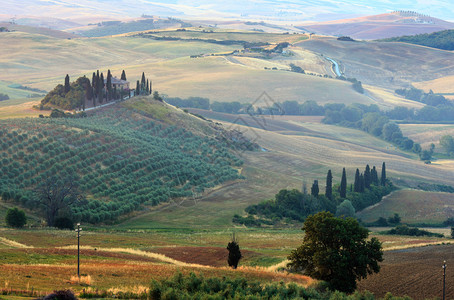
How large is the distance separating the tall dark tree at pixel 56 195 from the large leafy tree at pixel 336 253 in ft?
91.6

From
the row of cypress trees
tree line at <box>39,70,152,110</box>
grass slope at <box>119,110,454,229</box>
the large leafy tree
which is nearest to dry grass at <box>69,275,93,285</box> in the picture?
the large leafy tree

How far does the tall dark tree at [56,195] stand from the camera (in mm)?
56969

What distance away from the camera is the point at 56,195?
58000mm

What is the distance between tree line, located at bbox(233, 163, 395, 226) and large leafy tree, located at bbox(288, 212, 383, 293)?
99.3ft

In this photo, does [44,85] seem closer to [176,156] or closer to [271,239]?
[176,156]

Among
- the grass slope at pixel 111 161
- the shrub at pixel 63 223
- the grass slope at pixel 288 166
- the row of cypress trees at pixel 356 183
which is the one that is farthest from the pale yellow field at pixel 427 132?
the shrub at pixel 63 223

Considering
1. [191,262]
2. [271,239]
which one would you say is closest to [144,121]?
[271,239]

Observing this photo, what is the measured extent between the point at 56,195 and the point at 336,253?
1257 inches

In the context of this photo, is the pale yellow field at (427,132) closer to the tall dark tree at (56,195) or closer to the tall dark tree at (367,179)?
the tall dark tree at (367,179)

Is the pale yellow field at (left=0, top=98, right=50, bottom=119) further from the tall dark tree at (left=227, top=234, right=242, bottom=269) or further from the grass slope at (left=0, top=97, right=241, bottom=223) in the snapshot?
the tall dark tree at (left=227, top=234, right=242, bottom=269)

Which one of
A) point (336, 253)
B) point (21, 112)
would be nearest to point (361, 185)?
point (21, 112)

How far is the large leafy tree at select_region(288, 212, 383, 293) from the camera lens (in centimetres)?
3444

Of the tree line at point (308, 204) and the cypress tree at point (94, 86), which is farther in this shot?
the cypress tree at point (94, 86)

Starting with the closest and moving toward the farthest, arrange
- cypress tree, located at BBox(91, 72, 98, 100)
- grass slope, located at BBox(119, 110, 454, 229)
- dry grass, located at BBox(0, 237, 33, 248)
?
dry grass, located at BBox(0, 237, 33, 248), grass slope, located at BBox(119, 110, 454, 229), cypress tree, located at BBox(91, 72, 98, 100)
